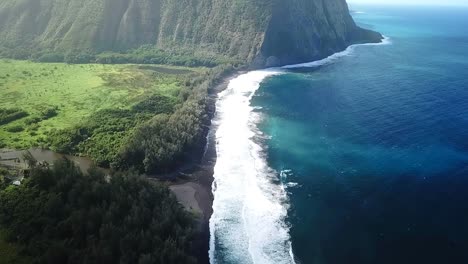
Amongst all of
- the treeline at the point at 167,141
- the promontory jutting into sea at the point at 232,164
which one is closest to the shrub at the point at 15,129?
the promontory jutting into sea at the point at 232,164

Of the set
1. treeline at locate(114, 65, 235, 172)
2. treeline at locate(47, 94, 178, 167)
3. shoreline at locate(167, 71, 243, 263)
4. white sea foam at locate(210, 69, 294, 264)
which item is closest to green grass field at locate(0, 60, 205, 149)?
treeline at locate(47, 94, 178, 167)

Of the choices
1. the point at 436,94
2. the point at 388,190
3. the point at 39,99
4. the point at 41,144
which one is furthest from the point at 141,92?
the point at 436,94

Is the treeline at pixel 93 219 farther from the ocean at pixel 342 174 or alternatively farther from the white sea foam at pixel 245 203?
the ocean at pixel 342 174

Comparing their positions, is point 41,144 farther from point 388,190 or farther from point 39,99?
point 388,190

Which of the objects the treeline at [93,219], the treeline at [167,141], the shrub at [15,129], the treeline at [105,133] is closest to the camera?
the treeline at [93,219]

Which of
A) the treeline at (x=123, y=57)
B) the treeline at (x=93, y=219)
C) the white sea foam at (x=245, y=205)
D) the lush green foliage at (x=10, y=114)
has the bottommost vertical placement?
the white sea foam at (x=245, y=205)

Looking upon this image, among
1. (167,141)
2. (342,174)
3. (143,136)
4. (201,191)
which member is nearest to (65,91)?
(143,136)
